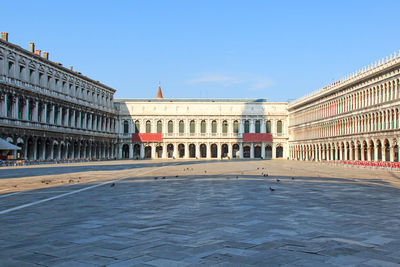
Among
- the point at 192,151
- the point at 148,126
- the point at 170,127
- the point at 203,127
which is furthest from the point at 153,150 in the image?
the point at 203,127

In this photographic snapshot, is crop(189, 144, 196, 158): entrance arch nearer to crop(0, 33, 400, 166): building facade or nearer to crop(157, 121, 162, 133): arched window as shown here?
crop(0, 33, 400, 166): building facade

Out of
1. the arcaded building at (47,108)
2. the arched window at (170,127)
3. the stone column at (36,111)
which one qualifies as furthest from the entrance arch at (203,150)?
the stone column at (36,111)

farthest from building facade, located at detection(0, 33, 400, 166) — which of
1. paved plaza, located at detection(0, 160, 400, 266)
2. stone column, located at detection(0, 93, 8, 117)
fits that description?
paved plaza, located at detection(0, 160, 400, 266)

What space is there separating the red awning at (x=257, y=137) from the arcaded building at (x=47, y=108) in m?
31.4

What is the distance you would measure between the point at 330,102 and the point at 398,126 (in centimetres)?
2255

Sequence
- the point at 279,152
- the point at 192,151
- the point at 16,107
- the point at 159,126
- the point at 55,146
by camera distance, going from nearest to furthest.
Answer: the point at 16,107
the point at 55,146
the point at 159,126
the point at 279,152
the point at 192,151

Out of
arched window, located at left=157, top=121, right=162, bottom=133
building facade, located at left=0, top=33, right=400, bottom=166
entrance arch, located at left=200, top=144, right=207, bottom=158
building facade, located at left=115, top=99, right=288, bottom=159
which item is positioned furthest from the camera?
entrance arch, located at left=200, top=144, right=207, bottom=158

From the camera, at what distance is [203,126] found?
9281 centimetres

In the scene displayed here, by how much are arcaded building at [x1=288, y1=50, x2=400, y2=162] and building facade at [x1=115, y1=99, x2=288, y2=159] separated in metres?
10.8

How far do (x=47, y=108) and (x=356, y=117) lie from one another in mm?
42469

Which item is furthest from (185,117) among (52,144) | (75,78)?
(52,144)

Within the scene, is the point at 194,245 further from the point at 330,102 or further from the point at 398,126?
the point at 330,102

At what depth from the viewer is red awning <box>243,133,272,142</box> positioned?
91812mm

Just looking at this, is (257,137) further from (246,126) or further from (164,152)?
(164,152)
